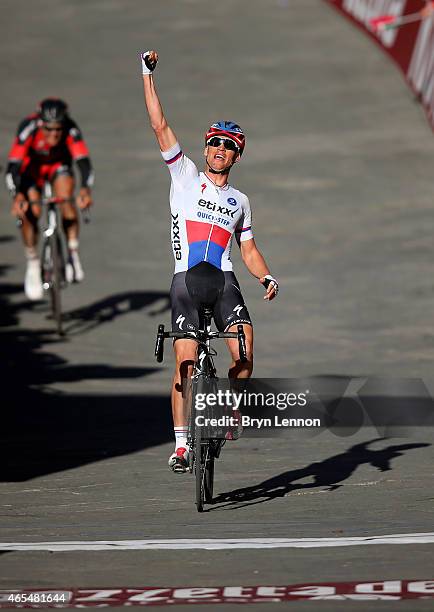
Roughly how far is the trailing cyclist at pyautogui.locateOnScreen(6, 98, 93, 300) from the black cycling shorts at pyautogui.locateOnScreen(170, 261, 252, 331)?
621cm

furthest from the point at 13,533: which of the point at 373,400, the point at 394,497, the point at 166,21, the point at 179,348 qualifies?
the point at 166,21

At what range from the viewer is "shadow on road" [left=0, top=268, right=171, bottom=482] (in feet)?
36.9

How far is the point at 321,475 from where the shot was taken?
10.3 meters

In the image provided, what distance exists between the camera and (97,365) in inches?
599

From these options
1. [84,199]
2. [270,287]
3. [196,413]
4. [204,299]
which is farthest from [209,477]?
[84,199]

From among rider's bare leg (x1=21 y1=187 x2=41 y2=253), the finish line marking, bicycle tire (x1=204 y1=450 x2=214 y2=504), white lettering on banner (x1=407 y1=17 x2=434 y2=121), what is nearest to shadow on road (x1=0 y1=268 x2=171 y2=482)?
rider's bare leg (x1=21 y1=187 x2=41 y2=253)

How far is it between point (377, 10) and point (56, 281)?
1130cm

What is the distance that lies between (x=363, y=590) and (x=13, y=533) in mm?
2335

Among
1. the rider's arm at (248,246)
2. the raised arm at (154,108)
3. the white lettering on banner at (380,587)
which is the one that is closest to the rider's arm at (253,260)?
the rider's arm at (248,246)

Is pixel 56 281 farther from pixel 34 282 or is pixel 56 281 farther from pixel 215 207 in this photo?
pixel 215 207

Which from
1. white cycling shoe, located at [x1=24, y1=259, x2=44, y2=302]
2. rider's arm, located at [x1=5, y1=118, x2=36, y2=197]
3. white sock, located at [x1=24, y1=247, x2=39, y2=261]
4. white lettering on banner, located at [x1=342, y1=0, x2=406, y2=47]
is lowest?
white cycling shoe, located at [x1=24, y1=259, x2=44, y2=302]

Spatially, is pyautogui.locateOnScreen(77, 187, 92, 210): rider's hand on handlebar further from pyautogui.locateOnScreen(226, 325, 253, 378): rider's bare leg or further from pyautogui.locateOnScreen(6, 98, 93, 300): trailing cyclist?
pyautogui.locateOnScreen(226, 325, 253, 378): rider's bare leg

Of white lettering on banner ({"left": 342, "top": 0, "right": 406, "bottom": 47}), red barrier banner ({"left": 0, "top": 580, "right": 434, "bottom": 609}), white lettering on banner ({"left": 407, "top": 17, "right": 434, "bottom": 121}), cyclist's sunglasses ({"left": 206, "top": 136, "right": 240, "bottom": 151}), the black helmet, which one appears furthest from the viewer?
white lettering on banner ({"left": 342, "top": 0, "right": 406, "bottom": 47})

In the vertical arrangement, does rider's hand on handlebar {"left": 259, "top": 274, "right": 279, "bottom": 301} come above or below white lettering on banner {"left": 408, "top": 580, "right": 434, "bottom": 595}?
above
